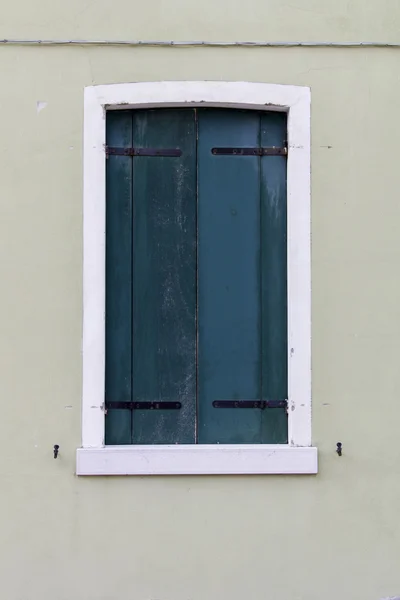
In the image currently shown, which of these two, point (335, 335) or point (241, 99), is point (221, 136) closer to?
point (241, 99)

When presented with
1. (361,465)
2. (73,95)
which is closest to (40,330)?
(73,95)

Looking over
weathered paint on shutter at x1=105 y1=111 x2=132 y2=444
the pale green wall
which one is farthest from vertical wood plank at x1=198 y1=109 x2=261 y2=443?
weathered paint on shutter at x1=105 y1=111 x2=132 y2=444

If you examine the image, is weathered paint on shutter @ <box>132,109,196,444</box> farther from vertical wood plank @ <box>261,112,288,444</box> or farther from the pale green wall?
vertical wood plank @ <box>261,112,288,444</box>

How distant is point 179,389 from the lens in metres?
4.46

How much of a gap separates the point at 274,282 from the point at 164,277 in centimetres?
63

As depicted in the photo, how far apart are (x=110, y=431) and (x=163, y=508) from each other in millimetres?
520

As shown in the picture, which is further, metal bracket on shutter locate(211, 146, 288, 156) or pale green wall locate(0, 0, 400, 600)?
metal bracket on shutter locate(211, 146, 288, 156)

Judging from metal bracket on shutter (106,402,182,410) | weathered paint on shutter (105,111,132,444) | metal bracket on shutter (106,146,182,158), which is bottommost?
metal bracket on shutter (106,402,182,410)

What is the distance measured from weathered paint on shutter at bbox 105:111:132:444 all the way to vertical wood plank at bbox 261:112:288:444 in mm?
769

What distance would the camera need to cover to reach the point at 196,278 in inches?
176

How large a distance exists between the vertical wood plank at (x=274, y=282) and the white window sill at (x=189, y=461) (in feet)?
0.53

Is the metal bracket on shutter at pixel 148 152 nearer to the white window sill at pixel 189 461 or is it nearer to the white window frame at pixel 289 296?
the white window frame at pixel 289 296

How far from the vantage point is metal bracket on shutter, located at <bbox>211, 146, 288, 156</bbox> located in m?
4.50

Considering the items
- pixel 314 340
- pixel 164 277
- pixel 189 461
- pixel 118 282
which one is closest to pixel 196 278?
pixel 164 277
